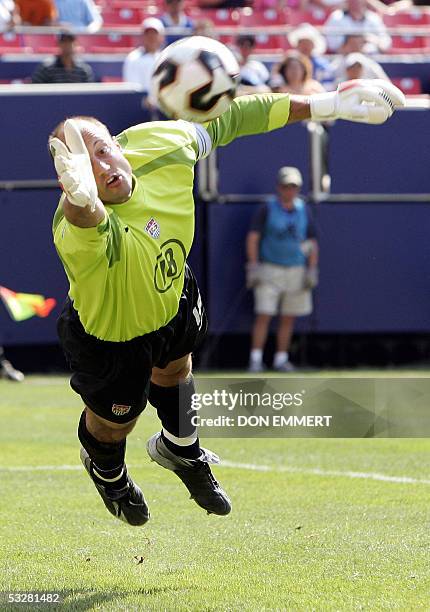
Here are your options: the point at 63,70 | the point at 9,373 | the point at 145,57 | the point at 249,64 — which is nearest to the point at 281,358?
the point at 9,373

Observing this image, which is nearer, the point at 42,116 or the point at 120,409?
the point at 120,409

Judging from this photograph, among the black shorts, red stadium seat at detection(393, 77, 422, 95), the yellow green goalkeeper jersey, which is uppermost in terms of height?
the yellow green goalkeeper jersey

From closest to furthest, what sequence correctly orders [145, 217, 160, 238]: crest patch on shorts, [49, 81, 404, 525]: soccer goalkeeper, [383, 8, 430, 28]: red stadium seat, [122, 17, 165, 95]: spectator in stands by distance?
1. [49, 81, 404, 525]: soccer goalkeeper
2. [145, 217, 160, 238]: crest patch on shorts
3. [122, 17, 165, 95]: spectator in stands
4. [383, 8, 430, 28]: red stadium seat

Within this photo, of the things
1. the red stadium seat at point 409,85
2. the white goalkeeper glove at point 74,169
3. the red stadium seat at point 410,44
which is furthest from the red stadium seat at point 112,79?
the white goalkeeper glove at point 74,169

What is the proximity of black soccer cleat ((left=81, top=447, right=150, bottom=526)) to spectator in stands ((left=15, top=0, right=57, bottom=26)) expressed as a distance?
1144 centimetres

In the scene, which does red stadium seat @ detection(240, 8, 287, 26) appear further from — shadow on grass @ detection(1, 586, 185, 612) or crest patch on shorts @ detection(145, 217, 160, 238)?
shadow on grass @ detection(1, 586, 185, 612)

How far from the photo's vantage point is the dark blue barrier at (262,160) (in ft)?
46.0

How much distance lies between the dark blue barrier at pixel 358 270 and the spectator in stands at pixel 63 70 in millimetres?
2359

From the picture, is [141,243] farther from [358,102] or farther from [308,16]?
[308,16]

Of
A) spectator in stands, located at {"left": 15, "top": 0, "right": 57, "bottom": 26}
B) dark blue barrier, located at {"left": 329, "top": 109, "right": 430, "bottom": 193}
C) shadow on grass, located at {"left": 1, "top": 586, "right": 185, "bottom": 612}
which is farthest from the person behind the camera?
spectator in stands, located at {"left": 15, "top": 0, "right": 57, "bottom": 26}

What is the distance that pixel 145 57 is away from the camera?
1472 cm

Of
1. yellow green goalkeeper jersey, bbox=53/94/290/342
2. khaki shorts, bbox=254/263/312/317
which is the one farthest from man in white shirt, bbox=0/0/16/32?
yellow green goalkeeper jersey, bbox=53/94/290/342

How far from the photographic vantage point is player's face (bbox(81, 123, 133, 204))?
504 centimetres

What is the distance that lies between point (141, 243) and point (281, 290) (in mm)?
8944
